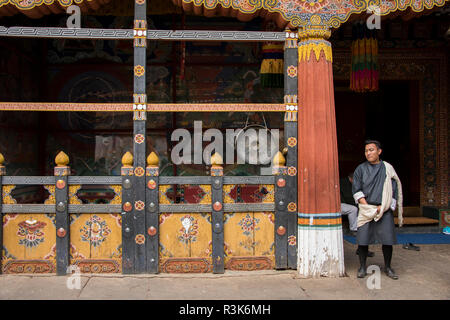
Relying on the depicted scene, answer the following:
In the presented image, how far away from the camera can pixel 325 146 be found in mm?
4902

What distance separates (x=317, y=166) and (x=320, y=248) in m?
1.00

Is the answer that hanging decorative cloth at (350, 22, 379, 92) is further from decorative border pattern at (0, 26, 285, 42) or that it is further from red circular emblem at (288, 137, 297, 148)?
red circular emblem at (288, 137, 297, 148)

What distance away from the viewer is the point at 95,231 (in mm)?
4848

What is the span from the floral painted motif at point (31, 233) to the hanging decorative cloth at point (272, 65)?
4.37 metres

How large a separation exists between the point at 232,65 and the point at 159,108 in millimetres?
3567

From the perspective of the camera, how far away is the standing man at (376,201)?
474 centimetres

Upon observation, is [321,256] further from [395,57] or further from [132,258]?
[395,57]

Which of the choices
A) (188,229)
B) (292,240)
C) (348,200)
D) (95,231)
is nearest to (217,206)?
(188,229)

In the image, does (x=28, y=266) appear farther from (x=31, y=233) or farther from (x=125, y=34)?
(x=125, y=34)

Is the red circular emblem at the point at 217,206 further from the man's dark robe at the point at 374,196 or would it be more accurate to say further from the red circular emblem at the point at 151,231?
the man's dark robe at the point at 374,196

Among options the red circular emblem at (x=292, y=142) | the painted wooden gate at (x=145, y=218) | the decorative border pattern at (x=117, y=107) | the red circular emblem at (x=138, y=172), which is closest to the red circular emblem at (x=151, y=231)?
the painted wooden gate at (x=145, y=218)
